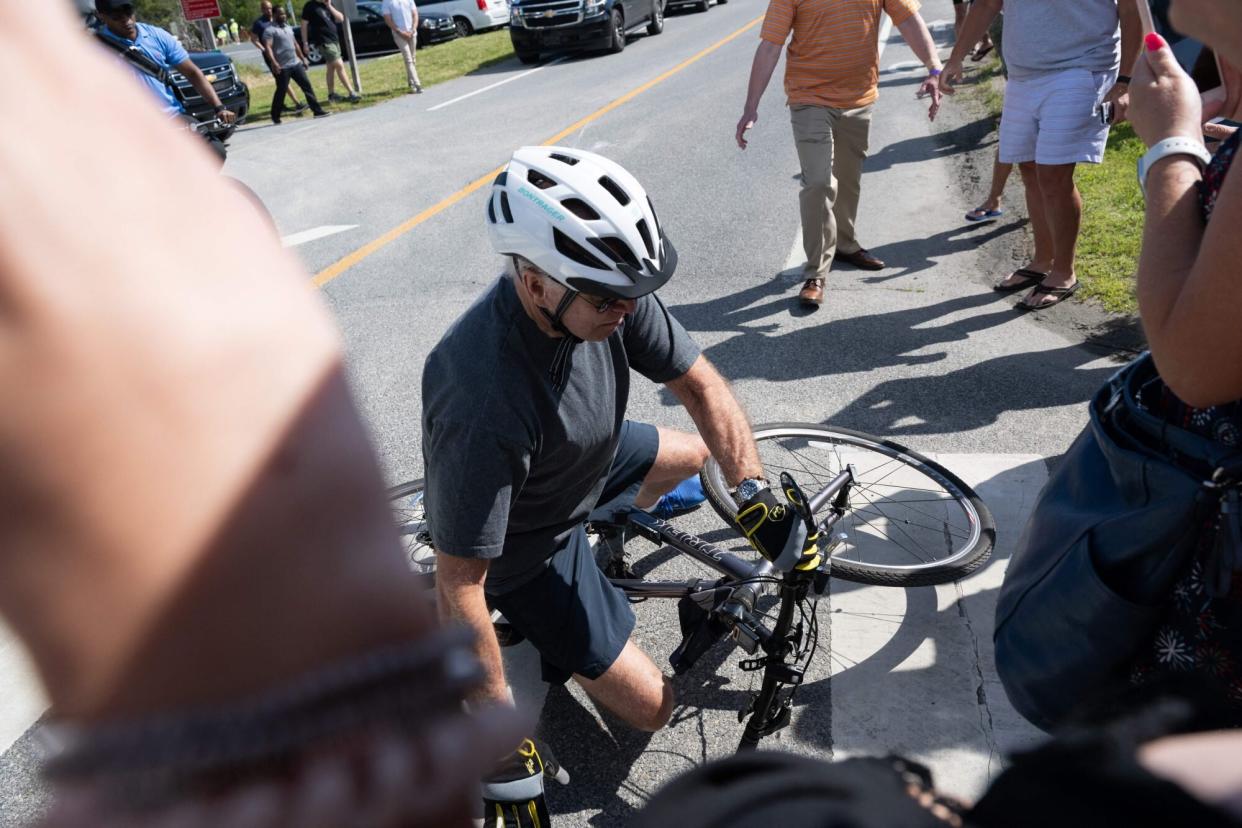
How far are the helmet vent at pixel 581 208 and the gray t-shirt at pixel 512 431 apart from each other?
0.30 metres

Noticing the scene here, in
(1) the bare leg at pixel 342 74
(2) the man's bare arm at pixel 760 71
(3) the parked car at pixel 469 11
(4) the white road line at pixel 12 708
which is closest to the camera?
(4) the white road line at pixel 12 708

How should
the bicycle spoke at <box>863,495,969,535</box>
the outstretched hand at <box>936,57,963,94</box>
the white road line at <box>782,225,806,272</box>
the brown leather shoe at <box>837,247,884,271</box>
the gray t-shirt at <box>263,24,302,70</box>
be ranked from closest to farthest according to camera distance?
the bicycle spoke at <box>863,495,969,535</box>, the outstretched hand at <box>936,57,963,94</box>, the brown leather shoe at <box>837,247,884,271</box>, the white road line at <box>782,225,806,272</box>, the gray t-shirt at <box>263,24,302,70</box>

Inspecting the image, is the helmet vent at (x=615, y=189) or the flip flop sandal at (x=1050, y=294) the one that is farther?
the flip flop sandal at (x=1050, y=294)

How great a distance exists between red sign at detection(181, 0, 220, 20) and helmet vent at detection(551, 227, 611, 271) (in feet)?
59.6

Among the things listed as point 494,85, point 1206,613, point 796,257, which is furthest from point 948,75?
point 494,85

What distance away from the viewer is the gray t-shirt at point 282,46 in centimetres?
1519

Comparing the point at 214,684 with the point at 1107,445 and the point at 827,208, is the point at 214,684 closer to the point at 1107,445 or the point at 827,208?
the point at 1107,445

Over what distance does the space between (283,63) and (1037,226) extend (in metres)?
13.4

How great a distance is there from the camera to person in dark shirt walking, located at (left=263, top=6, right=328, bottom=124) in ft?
50.0

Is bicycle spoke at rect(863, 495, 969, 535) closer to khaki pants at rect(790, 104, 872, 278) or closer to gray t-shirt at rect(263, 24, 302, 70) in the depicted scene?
khaki pants at rect(790, 104, 872, 278)

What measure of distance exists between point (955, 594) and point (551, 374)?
6.33ft

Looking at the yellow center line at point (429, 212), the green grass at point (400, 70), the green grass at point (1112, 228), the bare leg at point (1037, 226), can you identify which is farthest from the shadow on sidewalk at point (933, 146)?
the green grass at point (400, 70)

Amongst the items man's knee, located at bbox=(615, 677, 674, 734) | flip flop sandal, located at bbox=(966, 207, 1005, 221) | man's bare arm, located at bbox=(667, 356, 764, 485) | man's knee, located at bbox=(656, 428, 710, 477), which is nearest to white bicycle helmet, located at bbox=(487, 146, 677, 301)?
man's bare arm, located at bbox=(667, 356, 764, 485)

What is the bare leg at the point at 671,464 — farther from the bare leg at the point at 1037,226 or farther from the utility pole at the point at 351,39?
the utility pole at the point at 351,39
